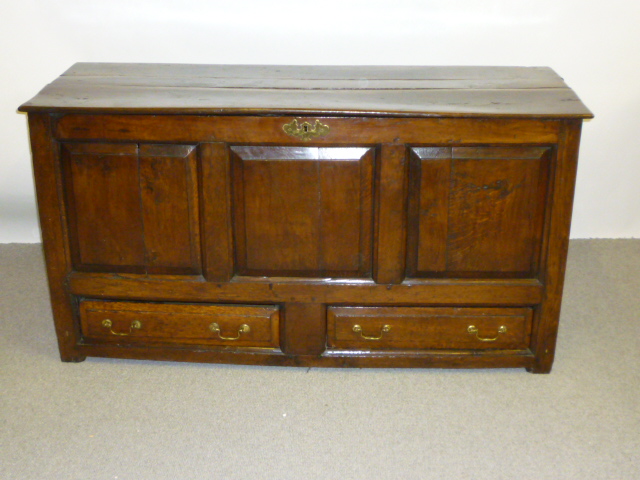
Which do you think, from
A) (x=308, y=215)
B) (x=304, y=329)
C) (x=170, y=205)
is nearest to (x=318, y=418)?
(x=304, y=329)

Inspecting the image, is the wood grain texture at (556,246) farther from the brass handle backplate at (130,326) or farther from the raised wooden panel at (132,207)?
the brass handle backplate at (130,326)

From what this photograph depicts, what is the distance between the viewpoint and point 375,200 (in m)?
2.32

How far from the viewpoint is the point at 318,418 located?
231cm

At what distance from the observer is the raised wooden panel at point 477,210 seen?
2.26m

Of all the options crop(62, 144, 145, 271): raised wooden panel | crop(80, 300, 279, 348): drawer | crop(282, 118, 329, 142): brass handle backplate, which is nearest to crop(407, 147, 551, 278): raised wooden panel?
crop(282, 118, 329, 142): brass handle backplate

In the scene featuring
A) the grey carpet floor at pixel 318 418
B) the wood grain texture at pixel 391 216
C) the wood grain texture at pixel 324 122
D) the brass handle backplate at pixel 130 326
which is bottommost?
the grey carpet floor at pixel 318 418

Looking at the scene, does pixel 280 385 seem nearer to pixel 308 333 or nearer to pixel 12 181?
pixel 308 333

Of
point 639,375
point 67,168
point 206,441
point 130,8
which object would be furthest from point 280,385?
point 130,8

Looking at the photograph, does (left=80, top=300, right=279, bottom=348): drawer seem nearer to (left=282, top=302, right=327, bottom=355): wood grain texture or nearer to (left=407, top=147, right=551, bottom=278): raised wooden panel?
(left=282, top=302, right=327, bottom=355): wood grain texture

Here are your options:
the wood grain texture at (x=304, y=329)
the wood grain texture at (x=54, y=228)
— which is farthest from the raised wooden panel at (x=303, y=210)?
the wood grain texture at (x=54, y=228)

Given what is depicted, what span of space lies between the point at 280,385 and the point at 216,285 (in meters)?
0.35

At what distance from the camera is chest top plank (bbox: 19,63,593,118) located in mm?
2229

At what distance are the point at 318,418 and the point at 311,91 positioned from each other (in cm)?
92

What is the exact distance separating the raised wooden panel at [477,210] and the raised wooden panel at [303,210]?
0.48 ft
